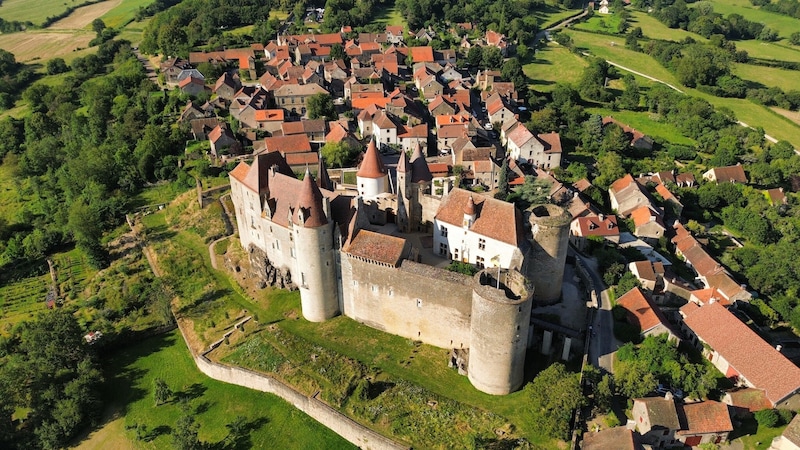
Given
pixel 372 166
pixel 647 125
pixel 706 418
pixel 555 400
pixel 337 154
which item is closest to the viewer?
pixel 555 400

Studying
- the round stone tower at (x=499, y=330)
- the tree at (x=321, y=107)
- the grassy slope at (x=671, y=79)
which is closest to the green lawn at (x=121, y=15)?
the tree at (x=321, y=107)

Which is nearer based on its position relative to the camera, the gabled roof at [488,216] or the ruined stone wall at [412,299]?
the ruined stone wall at [412,299]

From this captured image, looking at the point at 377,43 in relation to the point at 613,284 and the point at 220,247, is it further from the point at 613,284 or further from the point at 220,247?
the point at 613,284

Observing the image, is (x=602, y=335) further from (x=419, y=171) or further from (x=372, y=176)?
(x=372, y=176)

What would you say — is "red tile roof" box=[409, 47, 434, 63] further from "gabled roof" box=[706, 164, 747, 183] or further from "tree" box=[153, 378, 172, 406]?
→ "tree" box=[153, 378, 172, 406]

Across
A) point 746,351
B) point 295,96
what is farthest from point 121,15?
point 746,351

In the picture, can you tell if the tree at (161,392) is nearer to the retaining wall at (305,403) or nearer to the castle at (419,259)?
the retaining wall at (305,403)

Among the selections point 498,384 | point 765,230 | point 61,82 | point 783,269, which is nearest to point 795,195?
point 765,230
